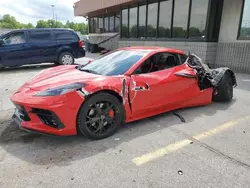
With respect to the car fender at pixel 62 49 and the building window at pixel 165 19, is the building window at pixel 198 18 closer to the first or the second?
the building window at pixel 165 19

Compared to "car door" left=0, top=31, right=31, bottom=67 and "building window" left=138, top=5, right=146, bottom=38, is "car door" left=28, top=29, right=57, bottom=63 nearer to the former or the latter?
"car door" left=0, top=31, right=31, bottom=67

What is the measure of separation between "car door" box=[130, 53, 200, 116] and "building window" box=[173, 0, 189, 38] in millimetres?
6456

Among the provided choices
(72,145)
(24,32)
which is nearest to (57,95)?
(72,145)

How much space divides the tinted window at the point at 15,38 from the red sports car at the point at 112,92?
637 cm

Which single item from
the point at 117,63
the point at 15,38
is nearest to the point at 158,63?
the point at 117,63

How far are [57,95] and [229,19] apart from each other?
8.57 meters

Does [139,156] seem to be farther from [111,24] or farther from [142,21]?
[111,24]

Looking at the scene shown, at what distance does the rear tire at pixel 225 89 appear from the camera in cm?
456

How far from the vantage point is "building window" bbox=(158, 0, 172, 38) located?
10.6 m

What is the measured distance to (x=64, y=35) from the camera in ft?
31.7

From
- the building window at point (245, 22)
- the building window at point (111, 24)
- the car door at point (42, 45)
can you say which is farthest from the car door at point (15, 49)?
the building window at point (111, 24)

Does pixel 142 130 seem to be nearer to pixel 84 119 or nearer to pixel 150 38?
pixel 84 119

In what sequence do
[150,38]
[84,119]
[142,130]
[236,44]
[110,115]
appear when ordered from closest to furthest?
[84,119], [110,115], [142,130], [236,44], [150,38]

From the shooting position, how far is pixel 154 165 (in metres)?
2.44
